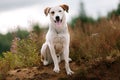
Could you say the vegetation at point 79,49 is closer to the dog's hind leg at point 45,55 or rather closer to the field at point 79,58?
the field at point 79,58

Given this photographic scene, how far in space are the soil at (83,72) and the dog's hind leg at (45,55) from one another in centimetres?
12

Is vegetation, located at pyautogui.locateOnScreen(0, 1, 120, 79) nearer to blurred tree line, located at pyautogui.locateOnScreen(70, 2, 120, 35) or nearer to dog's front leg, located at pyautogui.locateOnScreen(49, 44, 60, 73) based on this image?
dog's front leg, located at pyautogui.locateOnScreen(49, 44, 60, 73)

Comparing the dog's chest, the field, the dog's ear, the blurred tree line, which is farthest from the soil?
the blurred tree line

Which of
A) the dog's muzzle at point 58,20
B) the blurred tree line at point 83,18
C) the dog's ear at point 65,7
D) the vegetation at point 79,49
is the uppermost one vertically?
the dog's ear at point 65,7

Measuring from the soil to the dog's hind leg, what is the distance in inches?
4.6

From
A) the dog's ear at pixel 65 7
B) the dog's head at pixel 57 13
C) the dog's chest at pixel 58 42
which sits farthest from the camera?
the dog's chest at pixel 58 42

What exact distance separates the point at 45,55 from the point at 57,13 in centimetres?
141

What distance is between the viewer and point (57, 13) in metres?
10.5

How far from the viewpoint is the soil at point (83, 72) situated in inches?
435

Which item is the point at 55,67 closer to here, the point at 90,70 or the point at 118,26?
the point at 90,70

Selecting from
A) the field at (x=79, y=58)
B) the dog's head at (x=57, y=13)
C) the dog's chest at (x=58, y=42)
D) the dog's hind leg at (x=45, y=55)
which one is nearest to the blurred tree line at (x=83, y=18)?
the field at (x=79, y=58)

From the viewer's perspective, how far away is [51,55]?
11258mm

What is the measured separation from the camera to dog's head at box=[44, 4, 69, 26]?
10469mm

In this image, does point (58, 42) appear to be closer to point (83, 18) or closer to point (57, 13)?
point (57, 13)
